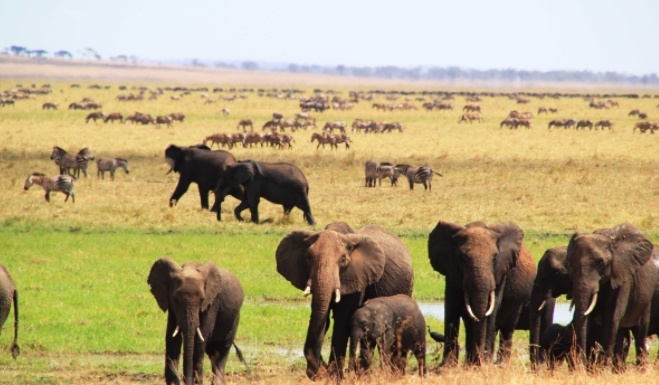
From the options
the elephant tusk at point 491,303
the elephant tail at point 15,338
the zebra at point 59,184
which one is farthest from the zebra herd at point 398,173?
the elephant tail at point 15,338

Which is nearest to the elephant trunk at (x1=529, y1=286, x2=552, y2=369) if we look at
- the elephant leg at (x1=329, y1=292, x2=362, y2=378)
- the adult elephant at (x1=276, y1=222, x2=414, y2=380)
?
the adult elephant at (x1=276, y1=222, x2=414, y2=380)

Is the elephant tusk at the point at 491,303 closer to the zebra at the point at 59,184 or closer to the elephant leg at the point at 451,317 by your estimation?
Result: the elephant leg at the point at 451,317

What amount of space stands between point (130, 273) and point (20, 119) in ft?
146

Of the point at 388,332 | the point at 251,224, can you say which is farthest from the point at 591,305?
the point at 251,224

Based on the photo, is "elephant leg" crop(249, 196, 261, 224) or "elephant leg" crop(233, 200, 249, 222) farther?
"elephant leg" crop(233, 200, 249, 222)

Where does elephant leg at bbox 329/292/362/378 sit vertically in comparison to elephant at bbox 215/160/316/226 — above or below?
above

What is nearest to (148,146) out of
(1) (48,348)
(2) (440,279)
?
(2) (440,279)

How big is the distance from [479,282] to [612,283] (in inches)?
51.8

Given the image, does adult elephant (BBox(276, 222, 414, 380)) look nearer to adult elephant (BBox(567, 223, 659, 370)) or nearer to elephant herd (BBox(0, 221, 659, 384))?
elephant herd (BBox(0, 221, 659, 384))

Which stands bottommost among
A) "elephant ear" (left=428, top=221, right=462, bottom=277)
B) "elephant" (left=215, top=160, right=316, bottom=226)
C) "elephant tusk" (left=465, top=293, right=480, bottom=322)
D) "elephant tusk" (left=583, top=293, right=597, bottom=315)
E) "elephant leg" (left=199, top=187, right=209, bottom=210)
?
"elephant leg" (left=199, top=187, right=209, bottom=210)

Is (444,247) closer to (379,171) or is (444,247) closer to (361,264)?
(361,264)

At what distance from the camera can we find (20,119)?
59.2 meters

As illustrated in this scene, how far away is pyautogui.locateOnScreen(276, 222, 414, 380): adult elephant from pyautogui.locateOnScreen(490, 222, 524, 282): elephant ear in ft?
3.99

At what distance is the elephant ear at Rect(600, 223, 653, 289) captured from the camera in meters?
10.7
